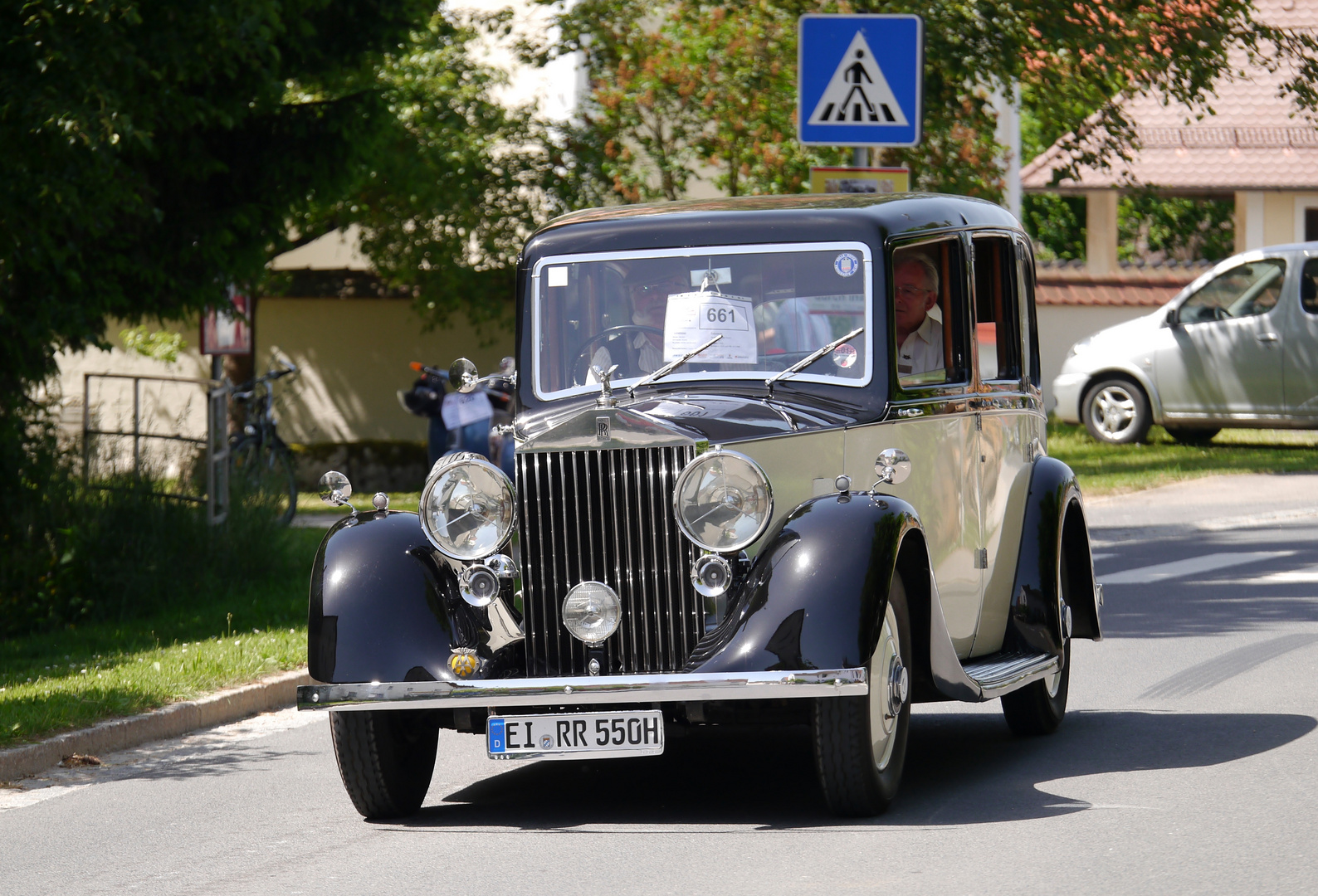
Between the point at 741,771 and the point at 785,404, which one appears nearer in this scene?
the point at 785,404

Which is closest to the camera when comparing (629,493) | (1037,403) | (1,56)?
(629,493)

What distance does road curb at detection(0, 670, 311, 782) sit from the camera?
777cm

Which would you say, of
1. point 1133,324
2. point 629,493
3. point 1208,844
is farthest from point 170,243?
point 1133,324

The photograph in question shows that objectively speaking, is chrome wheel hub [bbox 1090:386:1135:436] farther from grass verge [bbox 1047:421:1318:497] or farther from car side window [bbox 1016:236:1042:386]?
car side window [bbox 1016:236:1042:386]

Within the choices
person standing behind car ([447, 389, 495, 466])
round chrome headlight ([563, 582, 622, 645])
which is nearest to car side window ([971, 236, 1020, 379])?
round chrome headlight ([563, 582, 622, 645])

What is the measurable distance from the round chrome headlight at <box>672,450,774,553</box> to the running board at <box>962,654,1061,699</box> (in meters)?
Answer: 1.15

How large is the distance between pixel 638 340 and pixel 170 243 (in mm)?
6839

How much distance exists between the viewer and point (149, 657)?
10195mm

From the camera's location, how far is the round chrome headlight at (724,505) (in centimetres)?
603

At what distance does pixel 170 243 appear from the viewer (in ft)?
42.6

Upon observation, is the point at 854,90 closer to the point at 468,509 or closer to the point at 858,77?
the point at 858,77

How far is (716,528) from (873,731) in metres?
0.82

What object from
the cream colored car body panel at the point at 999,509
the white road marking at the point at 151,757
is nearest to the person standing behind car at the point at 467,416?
the white road marking at the point at 151,757

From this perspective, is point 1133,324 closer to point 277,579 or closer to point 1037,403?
point 277,579
